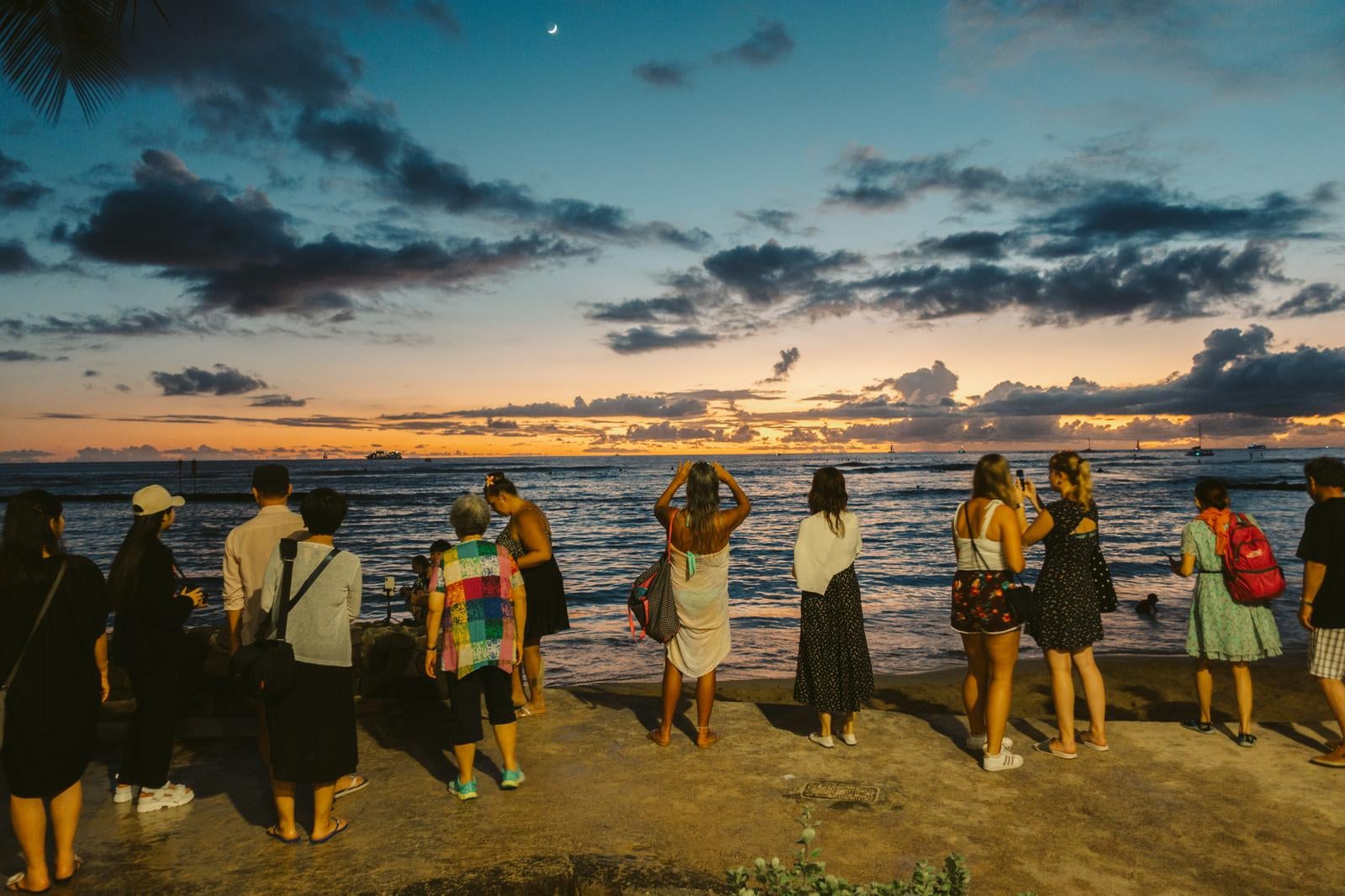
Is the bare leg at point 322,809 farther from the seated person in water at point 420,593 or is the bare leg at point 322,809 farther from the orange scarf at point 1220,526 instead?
the orange scarf at point 1220,526

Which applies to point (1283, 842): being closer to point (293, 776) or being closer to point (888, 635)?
point (293, 776)

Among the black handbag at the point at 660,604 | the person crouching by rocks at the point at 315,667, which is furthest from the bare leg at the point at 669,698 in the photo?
the person crouching by rocks at the point at 315,667

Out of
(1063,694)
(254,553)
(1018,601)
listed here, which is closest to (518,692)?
(254,553)

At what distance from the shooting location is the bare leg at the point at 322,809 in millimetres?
4477

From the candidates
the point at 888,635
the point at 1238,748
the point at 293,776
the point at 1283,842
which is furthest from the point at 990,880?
the point at 888,635

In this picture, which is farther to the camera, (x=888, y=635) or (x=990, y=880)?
(x=888, y=635)

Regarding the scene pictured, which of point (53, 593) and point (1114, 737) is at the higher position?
point (53, 593)

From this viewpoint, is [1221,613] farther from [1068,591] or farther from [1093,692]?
[1068,591]

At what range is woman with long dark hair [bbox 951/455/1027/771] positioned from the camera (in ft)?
17.3

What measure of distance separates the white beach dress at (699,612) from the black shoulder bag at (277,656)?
2.57 m

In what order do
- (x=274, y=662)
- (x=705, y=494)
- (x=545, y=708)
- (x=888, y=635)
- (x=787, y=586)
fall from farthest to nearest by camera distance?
(x=787, y=586) < (x=888, y=635) < (x=545, y=708) < (x=705, y=494) < (x=274, y=662)

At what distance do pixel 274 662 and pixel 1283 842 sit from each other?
222 inches

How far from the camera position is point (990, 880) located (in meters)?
3.95

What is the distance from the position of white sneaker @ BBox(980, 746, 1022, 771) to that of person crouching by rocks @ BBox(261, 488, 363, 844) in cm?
415
